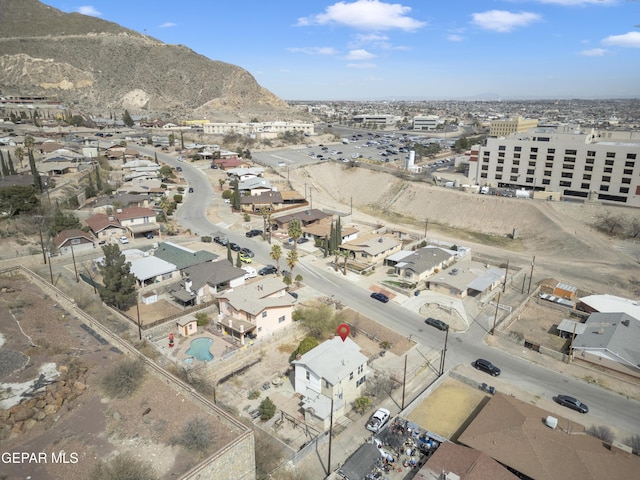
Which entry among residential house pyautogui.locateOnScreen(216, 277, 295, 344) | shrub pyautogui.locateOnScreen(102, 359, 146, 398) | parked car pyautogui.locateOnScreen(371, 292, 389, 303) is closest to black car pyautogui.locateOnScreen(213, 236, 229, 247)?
residential house pyautogui.locateOnScreen(216, 277, 295, 344)

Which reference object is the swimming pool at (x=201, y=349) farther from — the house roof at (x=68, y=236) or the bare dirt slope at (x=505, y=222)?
the bare dirt slope at (x=505, y=222)

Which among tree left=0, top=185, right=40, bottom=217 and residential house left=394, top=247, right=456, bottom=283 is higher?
tree left=0, top=185, right=40, bottom=217

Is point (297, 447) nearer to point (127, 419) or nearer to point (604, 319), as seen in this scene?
point (127, 419)

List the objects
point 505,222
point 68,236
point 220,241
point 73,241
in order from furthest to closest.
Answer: point 505,222
point 220,241
point 73,241
point 68,236

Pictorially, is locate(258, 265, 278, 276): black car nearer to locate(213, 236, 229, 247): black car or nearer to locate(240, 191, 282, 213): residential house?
locate(213, 236, 229, 247): black car

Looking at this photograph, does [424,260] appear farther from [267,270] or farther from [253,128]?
[253,128]

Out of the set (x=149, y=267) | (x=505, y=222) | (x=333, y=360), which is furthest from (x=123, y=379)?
(x=505, y=222)
